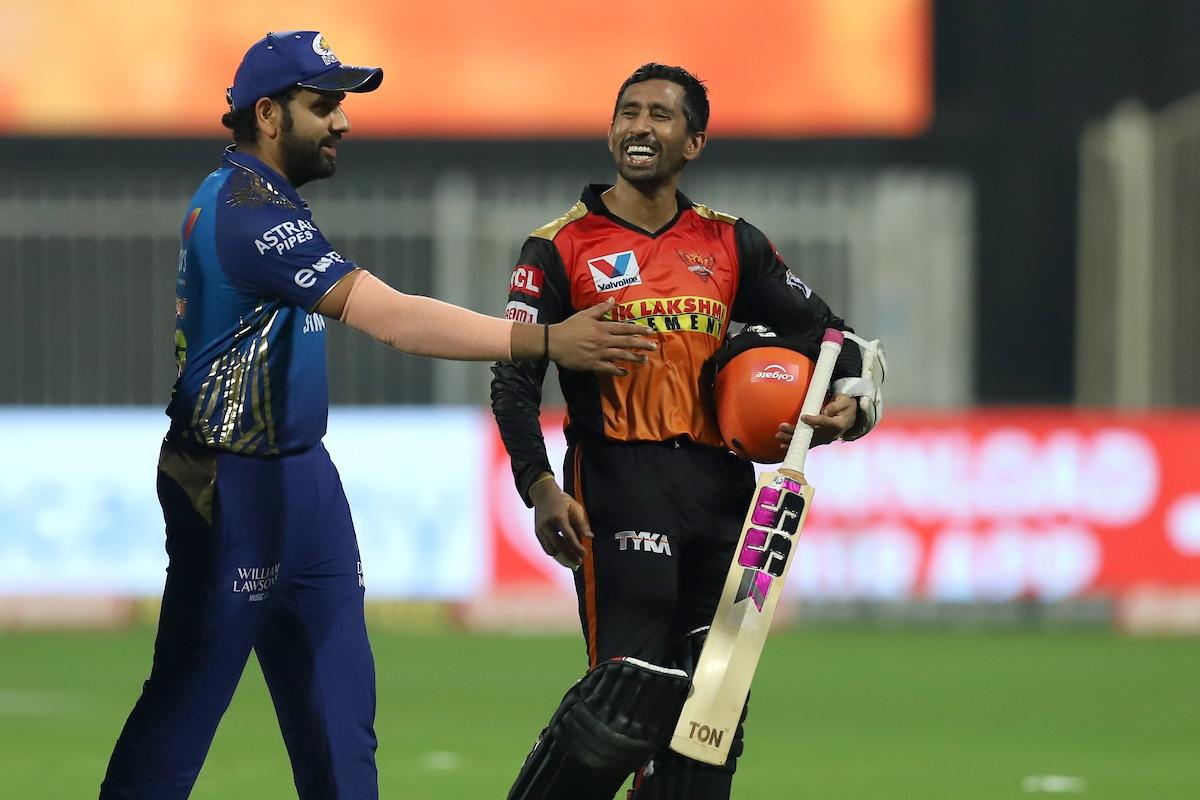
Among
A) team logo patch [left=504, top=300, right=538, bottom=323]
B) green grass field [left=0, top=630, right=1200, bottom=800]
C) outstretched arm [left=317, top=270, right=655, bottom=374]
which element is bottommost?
green grass field [left=0, top=630, right=1200, bottom=800]

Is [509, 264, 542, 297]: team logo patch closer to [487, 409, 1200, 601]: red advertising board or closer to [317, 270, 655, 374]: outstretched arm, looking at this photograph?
[317, 270, 655, 374]: outstretched arm

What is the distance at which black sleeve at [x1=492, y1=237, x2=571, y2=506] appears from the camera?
5676 millimetres

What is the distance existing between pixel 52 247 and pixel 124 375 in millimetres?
1155

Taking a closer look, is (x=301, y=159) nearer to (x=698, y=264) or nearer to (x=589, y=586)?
(x=698, y=264)

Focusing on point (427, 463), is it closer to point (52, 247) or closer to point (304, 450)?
point (52, 247)

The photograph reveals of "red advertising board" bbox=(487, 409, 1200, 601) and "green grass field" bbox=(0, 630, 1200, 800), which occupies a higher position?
"red advertising board" bbox=(487, 409, 1200, 601)

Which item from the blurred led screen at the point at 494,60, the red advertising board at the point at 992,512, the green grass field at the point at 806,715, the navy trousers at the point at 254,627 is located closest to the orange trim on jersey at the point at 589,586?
the navy trousers at the point at 254,627

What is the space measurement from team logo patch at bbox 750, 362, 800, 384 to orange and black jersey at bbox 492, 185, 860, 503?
15 cm

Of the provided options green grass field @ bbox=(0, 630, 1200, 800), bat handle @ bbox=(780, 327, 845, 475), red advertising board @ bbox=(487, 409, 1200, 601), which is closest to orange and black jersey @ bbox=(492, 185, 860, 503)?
bat handle @ bbox=(780, 327, 845, 475)

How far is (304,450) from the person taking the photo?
5574 millimetres

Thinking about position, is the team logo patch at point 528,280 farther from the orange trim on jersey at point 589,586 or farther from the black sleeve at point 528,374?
the orange trim on jersey at point 589,586

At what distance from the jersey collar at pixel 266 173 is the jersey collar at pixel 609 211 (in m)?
0.81

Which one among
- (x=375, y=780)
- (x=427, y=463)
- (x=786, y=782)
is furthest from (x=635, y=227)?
(x=427, y=463)

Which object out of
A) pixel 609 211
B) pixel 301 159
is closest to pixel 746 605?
pixel 609 211
